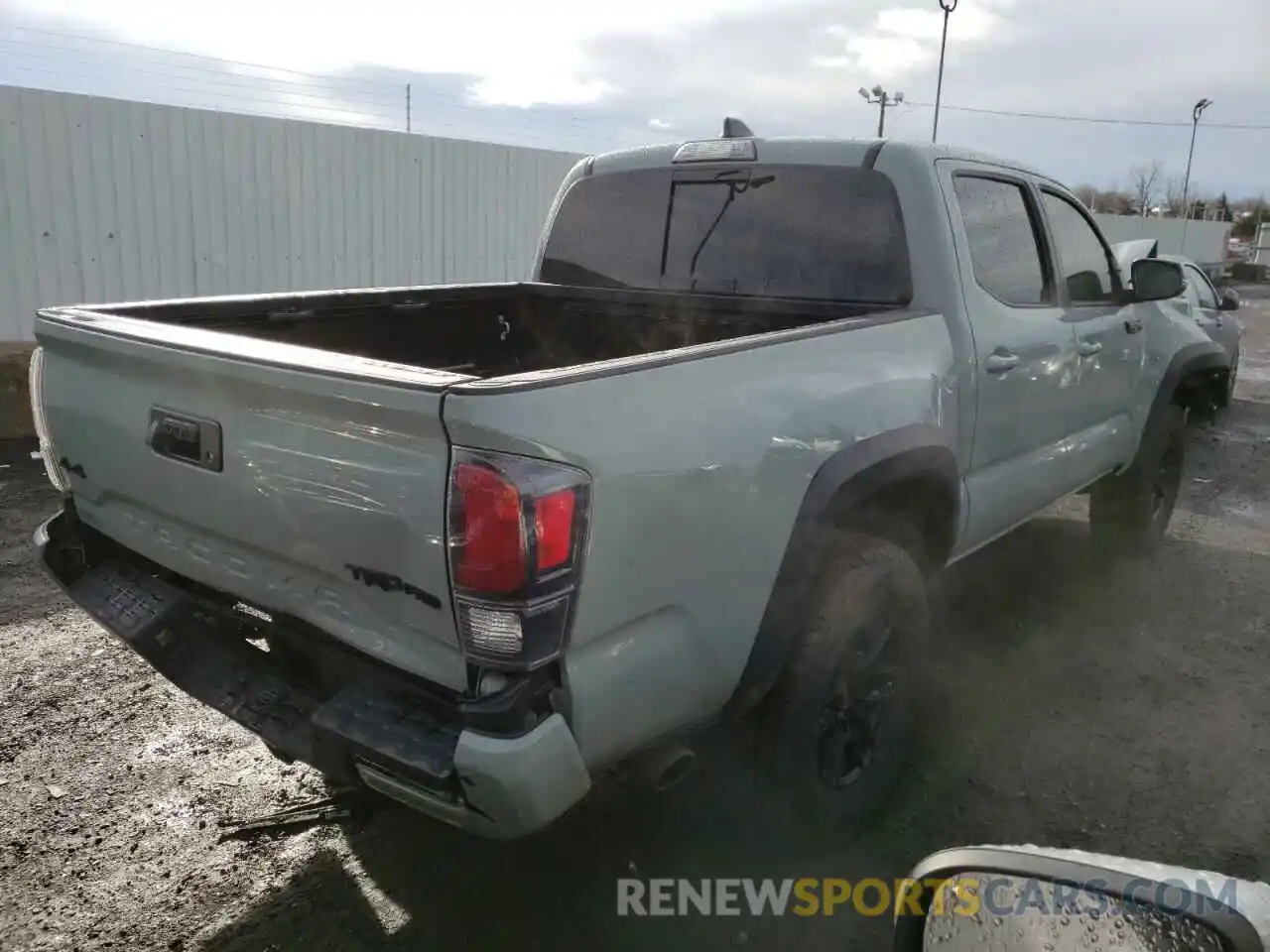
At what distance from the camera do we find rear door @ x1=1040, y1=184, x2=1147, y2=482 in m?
4.22

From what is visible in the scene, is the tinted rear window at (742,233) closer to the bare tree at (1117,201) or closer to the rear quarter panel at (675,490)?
the rear quarter panel at (675,490)

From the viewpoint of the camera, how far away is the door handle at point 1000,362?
345 centimetres

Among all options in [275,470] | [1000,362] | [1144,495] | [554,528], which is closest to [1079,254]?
[1000,362]

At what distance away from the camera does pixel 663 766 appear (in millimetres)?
2240

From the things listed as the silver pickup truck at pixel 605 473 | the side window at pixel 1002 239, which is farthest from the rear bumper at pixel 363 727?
the side window at pixel 1002 239

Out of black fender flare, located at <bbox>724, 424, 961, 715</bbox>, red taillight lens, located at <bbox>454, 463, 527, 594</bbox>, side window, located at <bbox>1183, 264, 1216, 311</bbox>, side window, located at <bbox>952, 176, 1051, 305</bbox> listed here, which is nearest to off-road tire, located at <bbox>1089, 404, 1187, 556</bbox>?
side window, located at <bbox>952, 176, 1051, 305</bbox>

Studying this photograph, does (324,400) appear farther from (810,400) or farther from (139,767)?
(139,767)

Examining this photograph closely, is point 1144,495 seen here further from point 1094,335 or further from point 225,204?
point 225,204

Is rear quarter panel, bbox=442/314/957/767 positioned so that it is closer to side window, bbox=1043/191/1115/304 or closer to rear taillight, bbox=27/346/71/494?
rear taillight, bbox=27/346/71/494

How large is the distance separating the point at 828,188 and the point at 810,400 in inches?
50.2

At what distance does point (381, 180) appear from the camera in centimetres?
1035

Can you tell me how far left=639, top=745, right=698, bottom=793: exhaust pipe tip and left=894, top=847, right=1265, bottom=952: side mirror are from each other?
92 centimetres

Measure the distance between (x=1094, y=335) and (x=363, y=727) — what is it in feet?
11.8

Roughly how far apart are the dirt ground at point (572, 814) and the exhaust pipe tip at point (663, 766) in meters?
0.62
